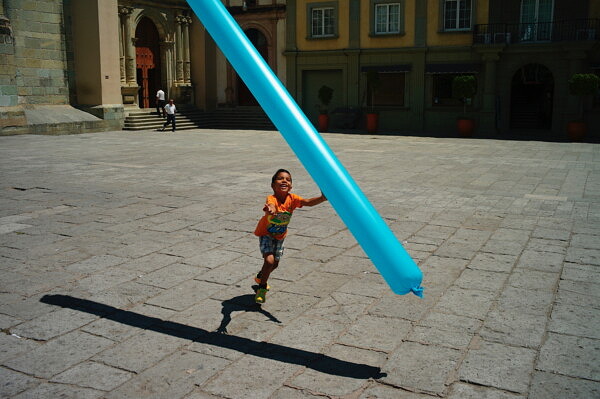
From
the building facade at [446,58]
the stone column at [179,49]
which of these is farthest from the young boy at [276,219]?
the stone column at [179,49]

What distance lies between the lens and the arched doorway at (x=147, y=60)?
27.5 m

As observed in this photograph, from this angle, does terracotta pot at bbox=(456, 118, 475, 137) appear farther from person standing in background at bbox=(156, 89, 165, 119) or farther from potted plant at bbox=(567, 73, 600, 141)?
person standing in background at bbox=(156, 89, 165, 119)

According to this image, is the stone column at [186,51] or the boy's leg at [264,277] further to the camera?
the stone column at [186,51]

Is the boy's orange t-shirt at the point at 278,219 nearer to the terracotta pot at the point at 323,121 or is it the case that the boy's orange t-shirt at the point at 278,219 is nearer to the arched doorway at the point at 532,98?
the terracotta pot at the point at 323,121

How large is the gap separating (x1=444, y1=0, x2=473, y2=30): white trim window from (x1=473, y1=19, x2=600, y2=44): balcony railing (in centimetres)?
69

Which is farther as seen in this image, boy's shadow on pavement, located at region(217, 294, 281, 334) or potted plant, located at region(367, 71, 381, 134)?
potted plant, located at region(367, 71, 381, 134)

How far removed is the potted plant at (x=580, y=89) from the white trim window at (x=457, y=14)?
18.9 feet

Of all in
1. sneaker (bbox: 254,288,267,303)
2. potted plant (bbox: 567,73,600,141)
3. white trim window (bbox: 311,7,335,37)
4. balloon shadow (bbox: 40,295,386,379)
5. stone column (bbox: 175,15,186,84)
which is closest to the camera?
balloon shadow (bbox: 40,295,386,379)

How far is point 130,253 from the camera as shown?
6.15m

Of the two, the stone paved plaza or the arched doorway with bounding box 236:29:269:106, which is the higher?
the arched doorway with bounding box 236:29:269:106

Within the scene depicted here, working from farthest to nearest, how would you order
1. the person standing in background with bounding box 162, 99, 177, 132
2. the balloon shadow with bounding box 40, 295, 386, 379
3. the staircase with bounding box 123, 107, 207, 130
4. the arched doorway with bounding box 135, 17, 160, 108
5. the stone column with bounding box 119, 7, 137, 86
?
the arched doorway with bounding box 135, 17, 160, 108, the stone column with bounding box 119, 7, 137, 86, the staircase with bounding box 123, 107, 207, 130, the person standing in background with bounding box 162, 99, 177, 132, the balloon shadow with bounding box 40, 295, 386, 379

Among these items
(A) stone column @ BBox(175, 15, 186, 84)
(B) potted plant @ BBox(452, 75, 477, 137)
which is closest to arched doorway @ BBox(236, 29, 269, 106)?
(A) stone column @ BBox(175, 15, 186, 84)

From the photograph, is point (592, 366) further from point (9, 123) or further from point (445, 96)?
point (445, 96)

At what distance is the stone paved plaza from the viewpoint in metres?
3.47
